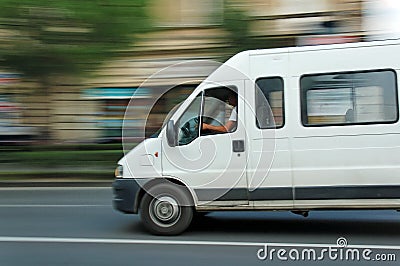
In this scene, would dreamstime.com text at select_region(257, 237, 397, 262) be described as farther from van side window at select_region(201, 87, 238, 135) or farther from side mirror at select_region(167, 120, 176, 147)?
side mirror at select_region(167, 120, 176, 147)

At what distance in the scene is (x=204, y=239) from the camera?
23.4ft

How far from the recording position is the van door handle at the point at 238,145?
7023 mm

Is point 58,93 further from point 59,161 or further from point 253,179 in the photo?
point 253,179

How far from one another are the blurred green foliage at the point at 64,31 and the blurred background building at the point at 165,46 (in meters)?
0.36

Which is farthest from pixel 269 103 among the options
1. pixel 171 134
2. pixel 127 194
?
pixel 127 194

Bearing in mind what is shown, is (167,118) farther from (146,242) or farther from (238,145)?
(146,242)

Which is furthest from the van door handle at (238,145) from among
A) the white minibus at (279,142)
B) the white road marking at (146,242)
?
the white road marking at (146,242)

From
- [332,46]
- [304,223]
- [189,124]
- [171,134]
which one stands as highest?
[332,46]

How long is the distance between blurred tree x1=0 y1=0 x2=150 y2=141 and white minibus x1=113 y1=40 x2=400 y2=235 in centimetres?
794

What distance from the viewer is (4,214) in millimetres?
9438

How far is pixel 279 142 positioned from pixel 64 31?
30.4 feet

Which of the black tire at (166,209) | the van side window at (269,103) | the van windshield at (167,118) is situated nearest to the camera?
the van side window at (269,103)

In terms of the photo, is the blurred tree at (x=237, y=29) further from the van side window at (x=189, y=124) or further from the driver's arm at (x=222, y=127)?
the driver's arm at (x=222, y=127)

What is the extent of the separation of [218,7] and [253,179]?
441 inches
